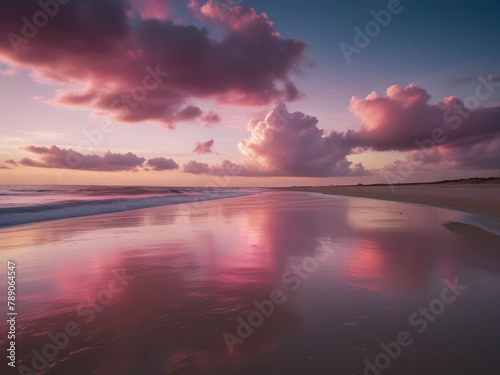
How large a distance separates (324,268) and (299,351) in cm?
243

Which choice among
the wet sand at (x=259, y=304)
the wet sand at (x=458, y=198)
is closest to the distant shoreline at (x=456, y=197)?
the wet sand at (x=458, y=198)

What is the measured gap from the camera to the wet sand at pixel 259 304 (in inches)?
84.5

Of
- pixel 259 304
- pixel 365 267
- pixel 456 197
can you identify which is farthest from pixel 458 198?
pixel 259 304

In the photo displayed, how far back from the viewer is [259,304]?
318cm

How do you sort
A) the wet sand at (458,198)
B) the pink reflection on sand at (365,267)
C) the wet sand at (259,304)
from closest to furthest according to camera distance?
1. the wet sand at (259,304)
2. the pink reflection on sand at (365,267)
3. the wet sand at (458,198)

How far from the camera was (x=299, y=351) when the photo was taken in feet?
7.33

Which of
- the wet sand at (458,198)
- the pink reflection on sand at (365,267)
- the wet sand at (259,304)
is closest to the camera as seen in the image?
the wet sand at (259,304)

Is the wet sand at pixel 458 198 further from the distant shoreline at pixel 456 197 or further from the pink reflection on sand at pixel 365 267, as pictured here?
the pink reflection on sand at pixel 365 267

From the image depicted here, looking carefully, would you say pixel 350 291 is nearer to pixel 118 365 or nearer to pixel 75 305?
pixel 118 365

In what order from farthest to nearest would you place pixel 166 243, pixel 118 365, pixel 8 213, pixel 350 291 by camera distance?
pixel 8 213 < pixel 166 243 < pixel 350 291 < pixel 118 365

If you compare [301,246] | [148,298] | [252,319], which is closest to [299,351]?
[252,319]

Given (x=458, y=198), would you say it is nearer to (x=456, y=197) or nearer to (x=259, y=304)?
(x=456, y=197)

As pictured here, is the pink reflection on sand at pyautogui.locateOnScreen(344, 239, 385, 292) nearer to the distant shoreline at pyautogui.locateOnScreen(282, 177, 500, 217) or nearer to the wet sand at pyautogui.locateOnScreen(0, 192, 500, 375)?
the wet sand at pyautogui.locateOnScreen(0, 192, 500, 375)

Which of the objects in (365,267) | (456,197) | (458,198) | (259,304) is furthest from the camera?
(456,197)
